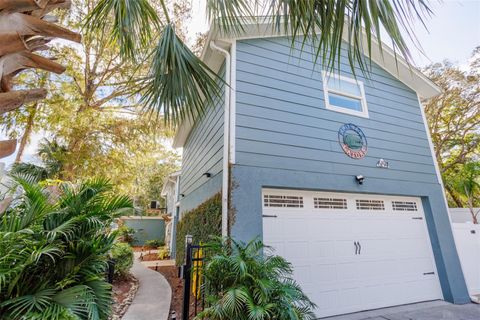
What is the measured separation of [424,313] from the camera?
15.0 ft

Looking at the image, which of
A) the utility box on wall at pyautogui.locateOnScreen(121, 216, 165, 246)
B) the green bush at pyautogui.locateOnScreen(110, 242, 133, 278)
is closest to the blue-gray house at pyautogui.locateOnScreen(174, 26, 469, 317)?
the green bush at pyautogui.locateOnScreen(110, 242, 133, 278)

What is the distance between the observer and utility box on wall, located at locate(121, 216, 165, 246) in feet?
59.2

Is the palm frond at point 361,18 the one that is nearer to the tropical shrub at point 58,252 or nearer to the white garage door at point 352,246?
the tropical shrub at point 58,252

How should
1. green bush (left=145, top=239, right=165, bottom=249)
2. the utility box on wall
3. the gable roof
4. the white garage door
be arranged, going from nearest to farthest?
the white garage door → the gable roof → green bush (left=145, top=239, right=165, bottom=249) → the utility box on wall

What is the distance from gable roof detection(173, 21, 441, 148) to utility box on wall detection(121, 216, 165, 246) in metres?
11.5

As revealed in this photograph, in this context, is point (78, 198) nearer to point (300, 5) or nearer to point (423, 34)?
point (300, 5)

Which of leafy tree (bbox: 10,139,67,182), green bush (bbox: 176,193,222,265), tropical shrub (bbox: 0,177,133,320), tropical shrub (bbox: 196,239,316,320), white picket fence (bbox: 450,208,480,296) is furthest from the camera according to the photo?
leafy tree (bbox: 10,139,67,182)

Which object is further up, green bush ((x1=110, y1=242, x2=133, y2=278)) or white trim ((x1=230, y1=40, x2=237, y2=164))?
white trim ((x1=230, y1=40, x2=237, y2=164))

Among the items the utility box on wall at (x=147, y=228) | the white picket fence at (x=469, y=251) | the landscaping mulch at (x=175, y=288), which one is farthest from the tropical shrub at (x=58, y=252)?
the utility box on wall at (x=147, y=228)

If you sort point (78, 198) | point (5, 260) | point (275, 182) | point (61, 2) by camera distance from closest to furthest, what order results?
point (5, 260)
point (61, 2)
point (78, 198)
point (275, 182)

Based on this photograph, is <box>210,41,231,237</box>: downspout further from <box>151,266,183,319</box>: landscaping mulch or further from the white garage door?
<box>151,266,183,319</box>: landscaping mulch

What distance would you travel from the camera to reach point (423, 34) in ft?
5.43

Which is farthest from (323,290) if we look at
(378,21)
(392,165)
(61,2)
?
(61,2)

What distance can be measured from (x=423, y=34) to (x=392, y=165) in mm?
4675
